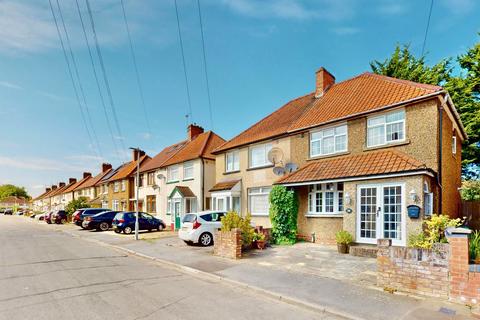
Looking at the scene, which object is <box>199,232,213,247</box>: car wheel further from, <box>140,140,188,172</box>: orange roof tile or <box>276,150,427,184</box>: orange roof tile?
<box>140,140,188,172</box>: orange roof tile

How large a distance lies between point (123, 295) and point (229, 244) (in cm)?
521

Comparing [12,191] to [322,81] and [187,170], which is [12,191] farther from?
[322,81]

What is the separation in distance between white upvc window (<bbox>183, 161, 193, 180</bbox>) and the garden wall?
1380 cm

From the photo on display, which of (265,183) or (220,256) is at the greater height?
(265,183)

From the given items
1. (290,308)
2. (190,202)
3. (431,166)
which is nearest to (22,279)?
(290,308)

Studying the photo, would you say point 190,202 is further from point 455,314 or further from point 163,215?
point 455,314

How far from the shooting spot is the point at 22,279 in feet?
26.9

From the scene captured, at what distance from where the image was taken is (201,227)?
14.6 m

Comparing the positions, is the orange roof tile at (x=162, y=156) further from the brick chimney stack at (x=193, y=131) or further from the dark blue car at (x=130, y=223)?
the dark blue car at (x=130, y=223)

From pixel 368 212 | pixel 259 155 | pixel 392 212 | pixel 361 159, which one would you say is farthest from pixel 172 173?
pixel 392 212

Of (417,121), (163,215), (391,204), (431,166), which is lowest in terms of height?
(163,215)

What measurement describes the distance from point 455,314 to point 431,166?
688 cm

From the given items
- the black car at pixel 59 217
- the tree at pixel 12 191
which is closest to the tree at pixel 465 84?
the black car at pixel 59 217

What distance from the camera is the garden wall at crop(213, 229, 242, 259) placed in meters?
11.2
